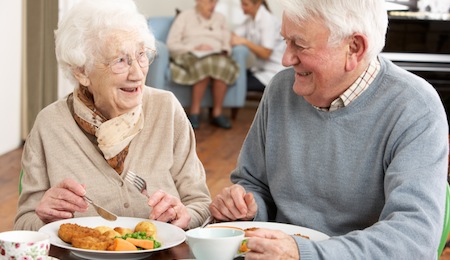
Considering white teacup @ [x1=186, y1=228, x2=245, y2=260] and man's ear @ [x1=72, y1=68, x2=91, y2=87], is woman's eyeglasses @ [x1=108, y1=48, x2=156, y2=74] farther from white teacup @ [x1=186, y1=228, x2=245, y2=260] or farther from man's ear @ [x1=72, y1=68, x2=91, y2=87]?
white teacup @ [x1=186, y1=228, x2=245, y2=260]

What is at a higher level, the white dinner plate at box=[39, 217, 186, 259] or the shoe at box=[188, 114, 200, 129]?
the white dinner plate at box=[39, 217, 186, 259]

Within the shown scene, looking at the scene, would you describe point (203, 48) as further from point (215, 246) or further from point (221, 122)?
Result: point (215, 246)

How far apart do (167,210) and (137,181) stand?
25cm

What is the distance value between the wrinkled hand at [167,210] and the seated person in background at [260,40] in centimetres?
634

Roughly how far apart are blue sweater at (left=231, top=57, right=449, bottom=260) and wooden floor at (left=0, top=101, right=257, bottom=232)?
2320 millimetres

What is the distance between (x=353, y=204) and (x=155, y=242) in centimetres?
43

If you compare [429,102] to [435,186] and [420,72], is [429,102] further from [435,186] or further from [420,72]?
[420,72]

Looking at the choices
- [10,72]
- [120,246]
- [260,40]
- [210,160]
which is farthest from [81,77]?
[260,40]

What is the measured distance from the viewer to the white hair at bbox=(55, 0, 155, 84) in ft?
6.89

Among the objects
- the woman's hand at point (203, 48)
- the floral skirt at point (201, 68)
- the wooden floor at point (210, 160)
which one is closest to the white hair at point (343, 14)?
the wooden floor at point (210, 160)

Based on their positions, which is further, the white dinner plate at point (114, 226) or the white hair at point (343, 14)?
the white hair at point (343, 14)

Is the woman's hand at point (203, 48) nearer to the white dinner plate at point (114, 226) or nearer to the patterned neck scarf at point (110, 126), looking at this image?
the patterned neck scarf at point (110, 126)

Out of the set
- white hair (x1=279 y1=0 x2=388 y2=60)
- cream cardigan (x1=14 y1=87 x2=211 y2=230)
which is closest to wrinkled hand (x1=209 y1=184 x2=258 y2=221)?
cream cardigan (x1=14 y1=87 x2=211 y2=230)

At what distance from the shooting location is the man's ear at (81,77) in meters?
2.17
